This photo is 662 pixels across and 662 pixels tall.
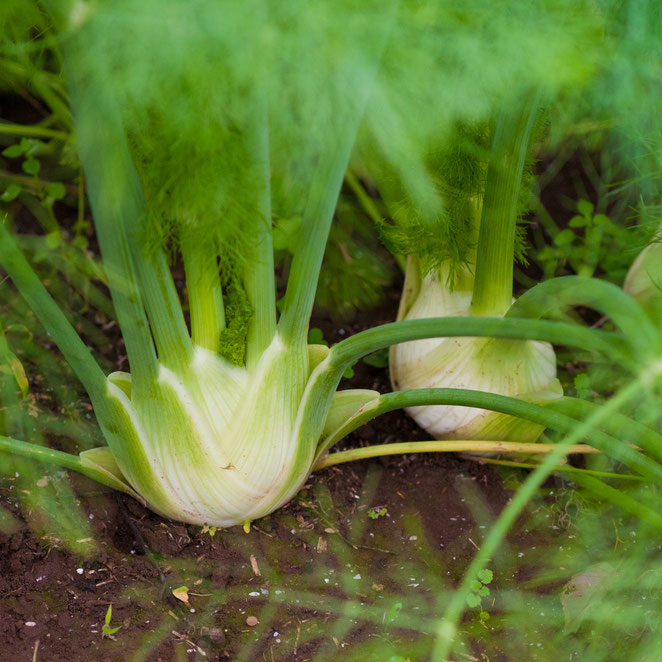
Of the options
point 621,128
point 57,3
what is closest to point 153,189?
point 57,3

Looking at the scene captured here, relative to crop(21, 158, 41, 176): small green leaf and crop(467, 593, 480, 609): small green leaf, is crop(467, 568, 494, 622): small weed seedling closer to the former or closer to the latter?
crop(467, 593, 480, 609): small green leaf

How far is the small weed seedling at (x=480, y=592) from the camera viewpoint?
0.76 m

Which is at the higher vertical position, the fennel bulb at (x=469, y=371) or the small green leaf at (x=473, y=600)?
the fennel bulb at (x=469, y=371)

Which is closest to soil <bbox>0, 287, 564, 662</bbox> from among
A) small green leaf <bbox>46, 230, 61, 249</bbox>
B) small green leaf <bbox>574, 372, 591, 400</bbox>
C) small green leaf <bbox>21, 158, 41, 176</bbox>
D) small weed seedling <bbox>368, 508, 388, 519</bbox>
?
small weed seedling <bbox>368, 508, 388, 519</bbox>

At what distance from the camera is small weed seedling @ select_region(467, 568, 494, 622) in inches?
29.9

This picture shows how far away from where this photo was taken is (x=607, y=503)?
90 cm

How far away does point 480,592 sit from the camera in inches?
30.8

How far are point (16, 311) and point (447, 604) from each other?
715mm

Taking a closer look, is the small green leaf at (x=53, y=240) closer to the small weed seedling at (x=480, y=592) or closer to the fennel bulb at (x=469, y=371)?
the fennel bulb at (x=469, y=371)

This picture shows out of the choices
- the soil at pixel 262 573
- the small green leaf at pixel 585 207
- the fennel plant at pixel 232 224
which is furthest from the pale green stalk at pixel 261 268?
the small green leaf at pixel 585 207

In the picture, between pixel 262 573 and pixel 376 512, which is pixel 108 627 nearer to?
pixel 262 573

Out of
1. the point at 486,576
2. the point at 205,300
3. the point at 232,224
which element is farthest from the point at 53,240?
the point at 486,576

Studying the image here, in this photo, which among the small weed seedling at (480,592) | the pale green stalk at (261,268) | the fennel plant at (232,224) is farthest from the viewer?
the small weed seedling at (480,592)

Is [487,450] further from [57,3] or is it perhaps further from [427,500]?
[57,3]
